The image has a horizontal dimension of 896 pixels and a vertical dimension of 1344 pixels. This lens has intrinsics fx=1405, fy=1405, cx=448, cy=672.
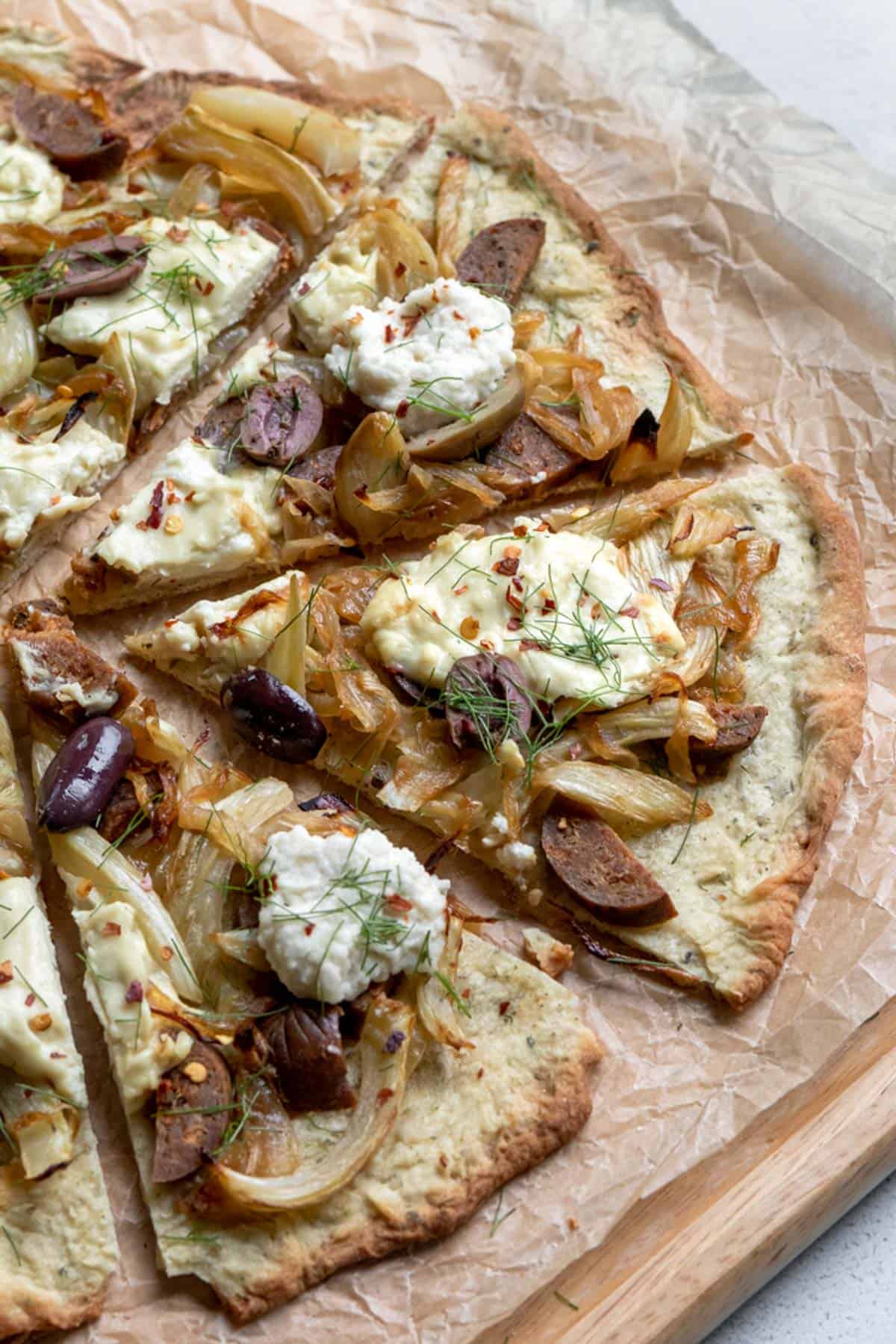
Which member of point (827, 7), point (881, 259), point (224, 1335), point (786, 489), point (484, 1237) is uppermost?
point (827, 7)

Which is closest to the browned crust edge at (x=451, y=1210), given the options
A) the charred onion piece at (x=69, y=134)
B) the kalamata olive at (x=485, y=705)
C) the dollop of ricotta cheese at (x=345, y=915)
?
the dollop of ricotta cheese at (x=345, y=915)

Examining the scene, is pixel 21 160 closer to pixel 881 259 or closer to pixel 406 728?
pixel 406 728

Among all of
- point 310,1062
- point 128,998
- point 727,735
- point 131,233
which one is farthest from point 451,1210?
point 131,233

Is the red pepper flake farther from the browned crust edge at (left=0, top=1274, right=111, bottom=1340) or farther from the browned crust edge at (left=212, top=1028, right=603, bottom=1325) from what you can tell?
the browned crust edge at (left=0, top=1274, right=111, bottom=1340)

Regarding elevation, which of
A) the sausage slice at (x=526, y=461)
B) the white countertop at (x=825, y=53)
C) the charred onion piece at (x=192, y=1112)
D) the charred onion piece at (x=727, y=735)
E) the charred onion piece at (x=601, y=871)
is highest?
the white countertop at (x=825, y=53)

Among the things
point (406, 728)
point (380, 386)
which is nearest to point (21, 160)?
point (380, 386)

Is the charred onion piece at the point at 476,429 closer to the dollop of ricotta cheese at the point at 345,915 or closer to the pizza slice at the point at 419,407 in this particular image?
the pizza slice at the point at 419,407
